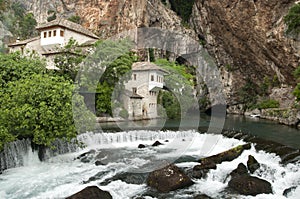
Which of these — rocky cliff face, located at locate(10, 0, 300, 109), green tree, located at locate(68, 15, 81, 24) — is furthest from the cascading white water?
green tree, located at locate(68, 15, 81, 24)

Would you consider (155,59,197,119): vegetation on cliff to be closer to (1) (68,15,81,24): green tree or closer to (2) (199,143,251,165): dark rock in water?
(1) (68,15,81,24): green tree

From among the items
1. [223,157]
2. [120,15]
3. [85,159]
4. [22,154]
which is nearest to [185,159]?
[223,157]

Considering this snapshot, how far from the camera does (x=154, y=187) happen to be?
35.2 feet

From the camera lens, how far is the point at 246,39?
37.7 metres

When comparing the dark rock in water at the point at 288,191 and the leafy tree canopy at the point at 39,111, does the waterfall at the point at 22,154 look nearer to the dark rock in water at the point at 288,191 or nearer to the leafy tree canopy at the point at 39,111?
the leafy tree canopy at the point at 39,111

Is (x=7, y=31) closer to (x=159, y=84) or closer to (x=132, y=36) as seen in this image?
(x=132, y=36)

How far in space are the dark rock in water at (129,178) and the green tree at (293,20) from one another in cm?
2411

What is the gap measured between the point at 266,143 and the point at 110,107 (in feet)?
49.8

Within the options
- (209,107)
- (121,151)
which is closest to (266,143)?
(121,151)

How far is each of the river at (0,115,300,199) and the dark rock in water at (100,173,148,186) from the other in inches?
3.2

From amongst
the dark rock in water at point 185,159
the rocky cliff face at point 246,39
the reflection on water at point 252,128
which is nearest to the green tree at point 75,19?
the rocky cliff face at point 246,39

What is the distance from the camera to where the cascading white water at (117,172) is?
1035cm

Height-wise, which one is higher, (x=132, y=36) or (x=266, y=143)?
(x=132, y=36)

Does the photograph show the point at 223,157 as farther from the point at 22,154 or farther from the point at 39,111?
the point at 22,154
